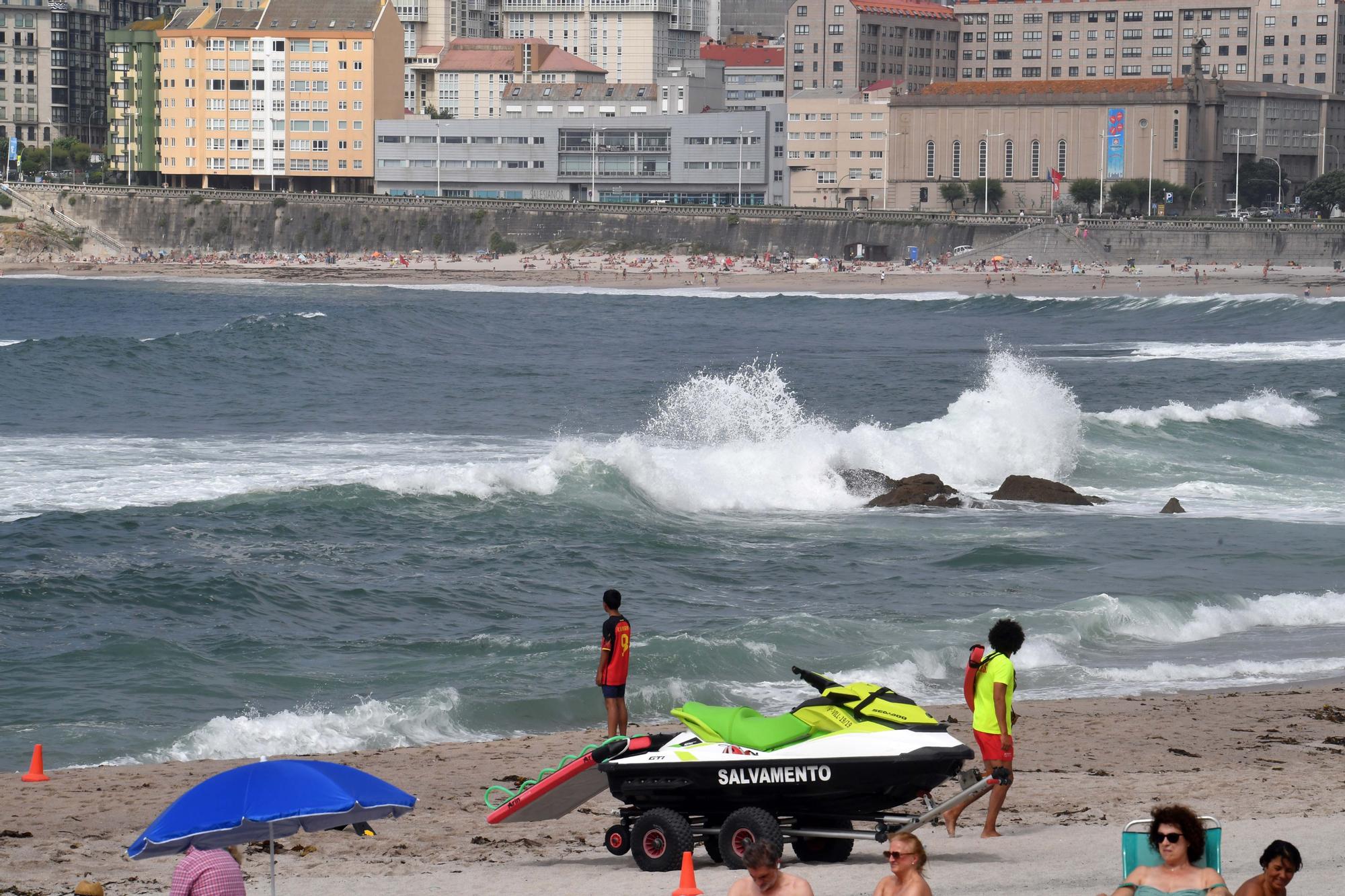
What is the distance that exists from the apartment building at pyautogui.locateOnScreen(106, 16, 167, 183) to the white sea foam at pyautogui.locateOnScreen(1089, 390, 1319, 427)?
108 meters

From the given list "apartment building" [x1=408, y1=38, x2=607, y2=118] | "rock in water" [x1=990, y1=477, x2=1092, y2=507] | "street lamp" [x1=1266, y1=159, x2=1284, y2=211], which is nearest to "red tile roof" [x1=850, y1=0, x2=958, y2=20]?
"apartment building" [x1=408, y1=38, x2=607, y2=118]

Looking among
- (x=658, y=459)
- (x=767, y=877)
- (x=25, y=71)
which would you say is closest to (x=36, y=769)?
(x=767, y=877)

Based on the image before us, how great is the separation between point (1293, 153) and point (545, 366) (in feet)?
293

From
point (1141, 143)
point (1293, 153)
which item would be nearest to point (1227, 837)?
point (1141, 143)

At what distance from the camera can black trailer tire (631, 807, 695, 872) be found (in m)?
8.54

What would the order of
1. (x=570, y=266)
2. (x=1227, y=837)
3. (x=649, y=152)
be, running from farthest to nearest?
1. (x=649, y=152)
2. (x=570, y=266)
3. (x=1227, y=837)

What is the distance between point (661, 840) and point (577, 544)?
12.8 m

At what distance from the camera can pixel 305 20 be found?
125938 millimetres

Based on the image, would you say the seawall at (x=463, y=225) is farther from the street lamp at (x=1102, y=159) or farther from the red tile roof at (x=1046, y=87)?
the red tile roof at (x=1046, y=87)

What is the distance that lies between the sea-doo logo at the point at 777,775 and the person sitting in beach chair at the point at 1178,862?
2.15 meters

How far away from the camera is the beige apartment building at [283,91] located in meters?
125

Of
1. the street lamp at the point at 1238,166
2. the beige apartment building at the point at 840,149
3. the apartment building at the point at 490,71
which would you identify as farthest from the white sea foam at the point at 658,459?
the apartment building at the point at 490,71

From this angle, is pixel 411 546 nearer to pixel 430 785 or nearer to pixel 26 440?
pixel 430 785

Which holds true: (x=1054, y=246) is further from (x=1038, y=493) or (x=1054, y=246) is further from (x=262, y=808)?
(x=262, y=808)
